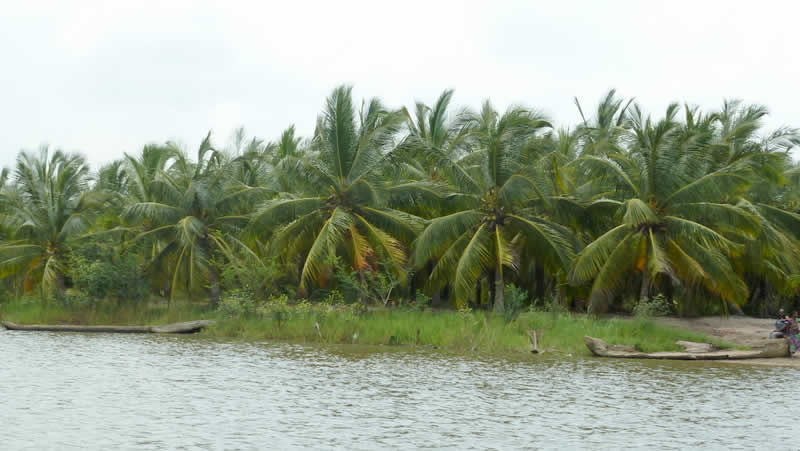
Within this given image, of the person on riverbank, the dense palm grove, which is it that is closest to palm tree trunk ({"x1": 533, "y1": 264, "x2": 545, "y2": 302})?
the dense palm grove

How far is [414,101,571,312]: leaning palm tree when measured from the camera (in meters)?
29.1

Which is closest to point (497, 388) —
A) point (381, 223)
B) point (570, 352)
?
point (570, 352)

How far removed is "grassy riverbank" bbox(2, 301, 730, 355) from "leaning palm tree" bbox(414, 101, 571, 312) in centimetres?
172

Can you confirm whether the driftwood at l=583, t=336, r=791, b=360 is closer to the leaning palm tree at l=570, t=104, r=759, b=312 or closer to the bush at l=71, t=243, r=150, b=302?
the leaning palm tree at l=570, t=104, r=759, b=312

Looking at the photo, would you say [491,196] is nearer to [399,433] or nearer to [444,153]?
[444,153]

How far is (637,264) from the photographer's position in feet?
96.1

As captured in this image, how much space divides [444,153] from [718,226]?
396 inches

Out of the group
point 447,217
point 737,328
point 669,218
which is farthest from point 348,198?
point 737,328

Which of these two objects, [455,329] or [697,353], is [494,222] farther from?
[697,353]

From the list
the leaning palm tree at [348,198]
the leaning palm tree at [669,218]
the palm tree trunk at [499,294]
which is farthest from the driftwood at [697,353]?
the leaning palm tree at [348,198]

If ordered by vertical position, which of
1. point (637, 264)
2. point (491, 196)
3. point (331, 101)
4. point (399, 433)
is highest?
point (331, 101)

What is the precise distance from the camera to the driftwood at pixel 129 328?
3127 centimetres

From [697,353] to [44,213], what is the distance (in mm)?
28368

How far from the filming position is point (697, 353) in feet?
79.7
